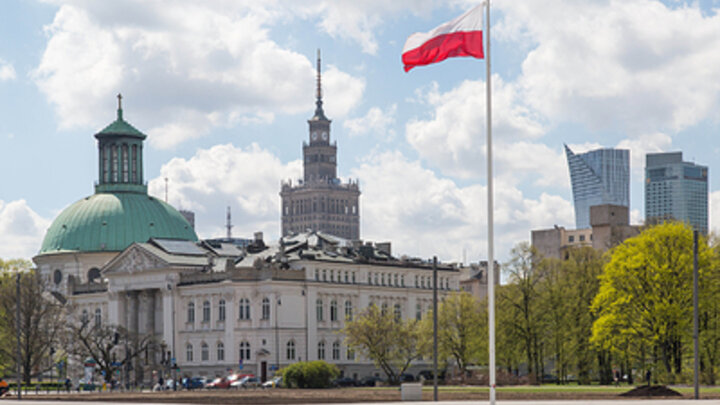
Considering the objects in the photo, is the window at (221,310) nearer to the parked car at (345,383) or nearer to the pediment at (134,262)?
the pediment at (134,262)

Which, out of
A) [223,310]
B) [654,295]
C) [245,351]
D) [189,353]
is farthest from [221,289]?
[654,295]

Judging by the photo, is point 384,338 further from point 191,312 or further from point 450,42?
point 450,42

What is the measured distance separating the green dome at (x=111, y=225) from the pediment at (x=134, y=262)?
17030 mm

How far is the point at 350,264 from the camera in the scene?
501ft

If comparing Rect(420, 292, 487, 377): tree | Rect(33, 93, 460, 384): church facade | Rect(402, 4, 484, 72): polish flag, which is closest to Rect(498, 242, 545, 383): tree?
Rect(420, 292, 487, 377): tree

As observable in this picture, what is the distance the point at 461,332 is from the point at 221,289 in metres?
36.1

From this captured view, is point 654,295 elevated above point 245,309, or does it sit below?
above

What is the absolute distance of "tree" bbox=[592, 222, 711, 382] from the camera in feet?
302

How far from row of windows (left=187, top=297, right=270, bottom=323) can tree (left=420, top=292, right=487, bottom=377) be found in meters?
24.1

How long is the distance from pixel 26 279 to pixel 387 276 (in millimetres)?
47239

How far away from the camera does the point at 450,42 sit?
47.7 m

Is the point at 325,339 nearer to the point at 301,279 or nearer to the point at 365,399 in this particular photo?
the point at 301,279

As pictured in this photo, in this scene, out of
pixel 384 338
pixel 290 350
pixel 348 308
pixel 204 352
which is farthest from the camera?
pixel 348 308

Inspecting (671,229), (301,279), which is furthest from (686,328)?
(301,279)
